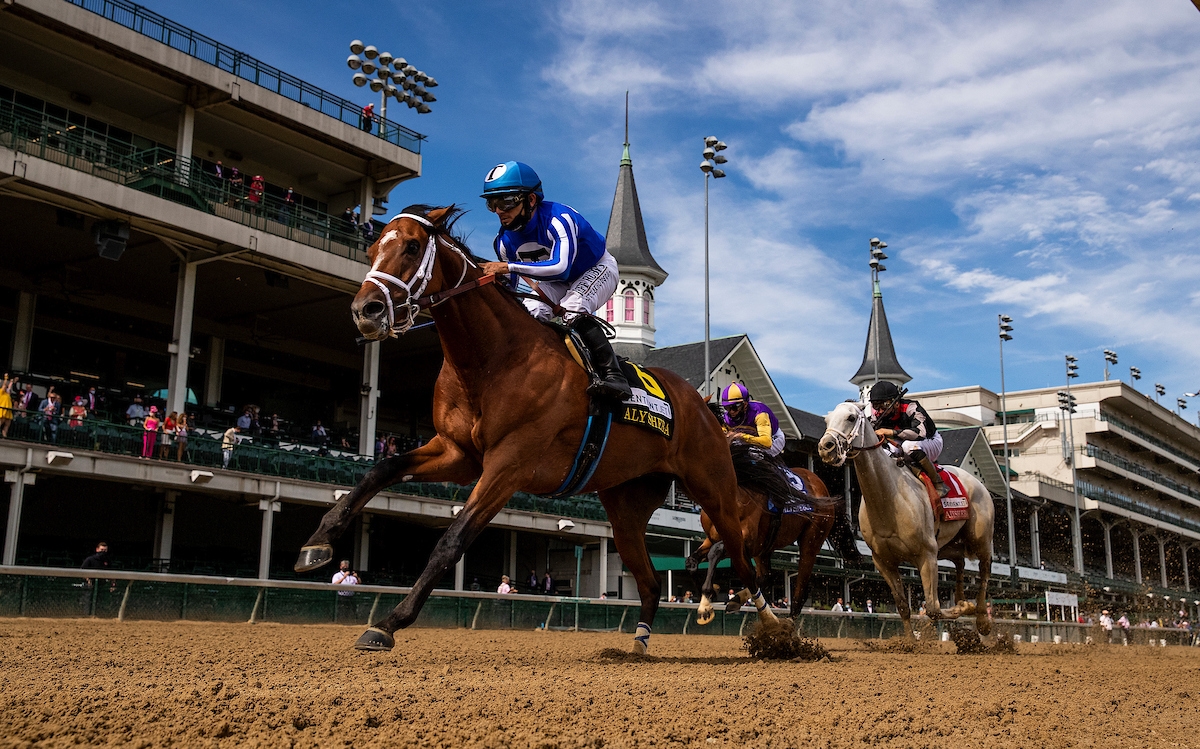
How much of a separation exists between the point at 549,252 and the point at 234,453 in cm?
1790

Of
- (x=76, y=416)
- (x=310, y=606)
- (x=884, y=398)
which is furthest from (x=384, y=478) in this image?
(x=76, y=416)

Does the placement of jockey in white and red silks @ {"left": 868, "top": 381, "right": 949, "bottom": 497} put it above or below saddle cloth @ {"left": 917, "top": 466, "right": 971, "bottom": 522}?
above

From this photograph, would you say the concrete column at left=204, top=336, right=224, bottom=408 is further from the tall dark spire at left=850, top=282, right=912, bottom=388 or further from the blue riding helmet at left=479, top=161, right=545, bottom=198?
the tall dark spire at left=850, top=282, right=912, bottom=388

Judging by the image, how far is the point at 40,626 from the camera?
35.6 feet

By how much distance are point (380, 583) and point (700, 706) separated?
2074 centimetres

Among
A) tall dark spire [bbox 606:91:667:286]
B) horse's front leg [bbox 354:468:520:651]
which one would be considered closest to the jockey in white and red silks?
horse's front leg [bbox 354:468:520:651]

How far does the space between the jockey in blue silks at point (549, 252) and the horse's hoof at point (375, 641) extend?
83.0 inches

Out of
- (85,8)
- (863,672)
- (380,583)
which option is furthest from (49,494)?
(863,672)

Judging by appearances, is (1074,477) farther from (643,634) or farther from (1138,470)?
(643,634)

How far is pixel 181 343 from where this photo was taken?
23.9 meters

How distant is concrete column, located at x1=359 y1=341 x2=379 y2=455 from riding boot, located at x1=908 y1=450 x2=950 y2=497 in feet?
62.7

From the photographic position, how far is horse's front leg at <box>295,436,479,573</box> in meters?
5.86

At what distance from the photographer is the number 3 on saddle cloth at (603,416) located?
6824mm

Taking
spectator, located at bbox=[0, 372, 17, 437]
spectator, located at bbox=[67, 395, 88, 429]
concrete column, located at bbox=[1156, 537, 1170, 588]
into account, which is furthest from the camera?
concrete column, located at bbox=[1156, 537, 1170, 588]
